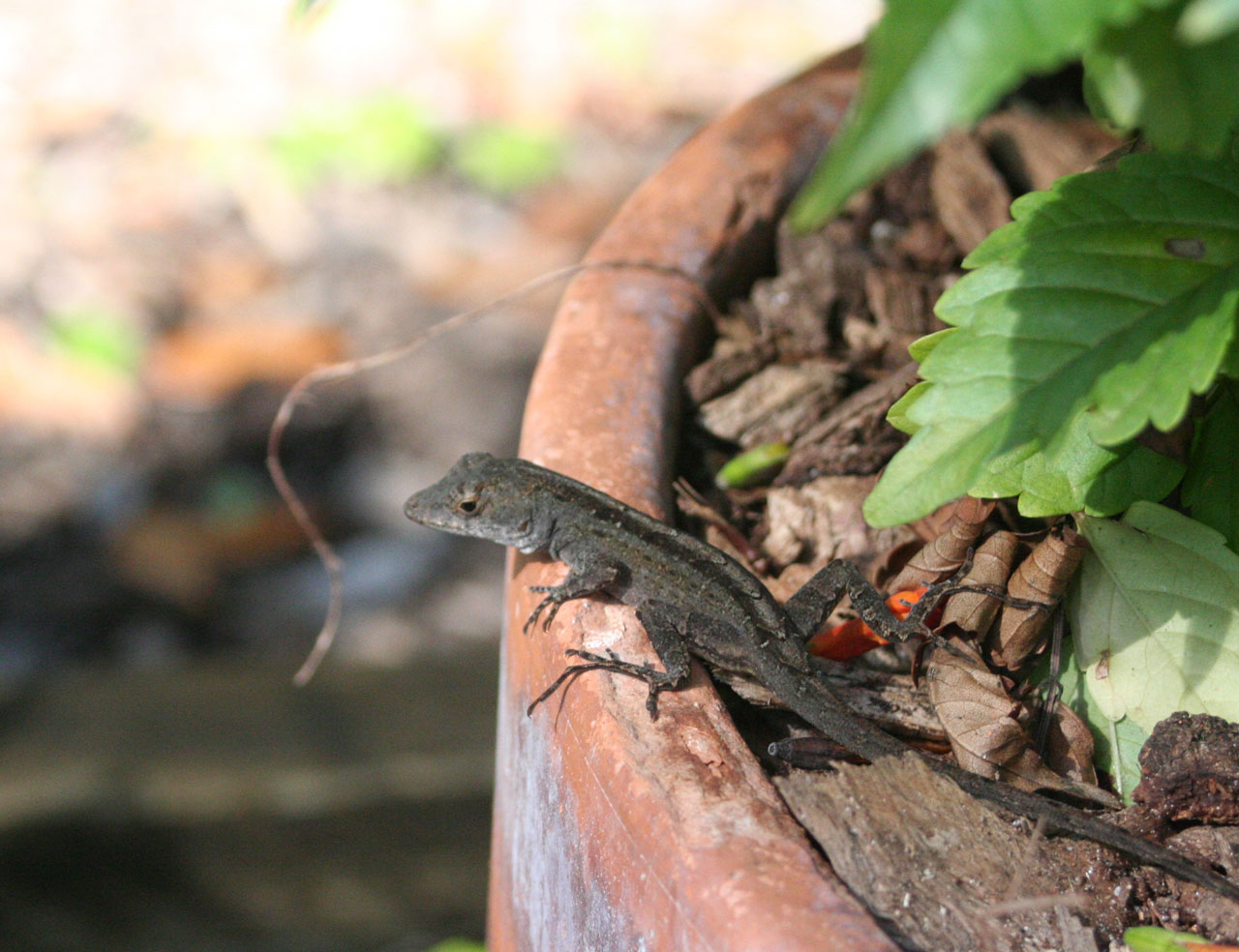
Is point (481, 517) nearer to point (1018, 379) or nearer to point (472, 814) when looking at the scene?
point (1018, 379)

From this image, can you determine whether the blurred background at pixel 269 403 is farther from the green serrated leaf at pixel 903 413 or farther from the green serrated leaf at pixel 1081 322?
the green serrated leaf at pixel 1081 322

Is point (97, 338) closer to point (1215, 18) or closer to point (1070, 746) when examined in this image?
point (1070, 746)

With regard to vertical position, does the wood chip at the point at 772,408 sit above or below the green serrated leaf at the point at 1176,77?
above

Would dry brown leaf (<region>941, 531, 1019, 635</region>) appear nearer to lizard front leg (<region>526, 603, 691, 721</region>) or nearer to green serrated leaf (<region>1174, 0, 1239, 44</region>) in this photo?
lizard front leg (<region>526, 603, 691, 721</region>)

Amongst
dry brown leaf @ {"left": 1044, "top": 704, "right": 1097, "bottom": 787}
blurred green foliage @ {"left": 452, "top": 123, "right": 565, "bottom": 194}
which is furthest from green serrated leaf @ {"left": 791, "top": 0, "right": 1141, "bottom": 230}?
blurred green foliage @ {"left": 452, "top": 123, "right": 565, "bottom": 194}

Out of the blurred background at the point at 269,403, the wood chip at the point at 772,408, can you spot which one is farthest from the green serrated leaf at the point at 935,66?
the blurred background at the point at 269,403

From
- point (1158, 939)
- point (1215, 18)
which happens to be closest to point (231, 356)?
point (1158, 939)
